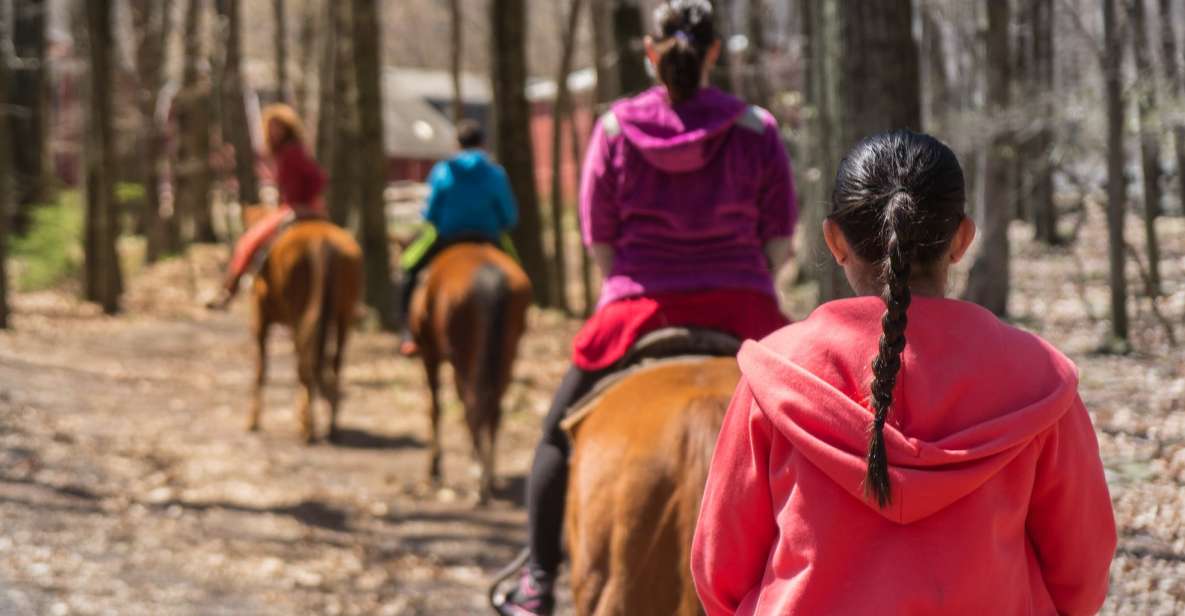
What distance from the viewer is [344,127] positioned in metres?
19.9

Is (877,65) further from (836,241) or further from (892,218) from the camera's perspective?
(892,218)

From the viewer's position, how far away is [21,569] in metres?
7.77

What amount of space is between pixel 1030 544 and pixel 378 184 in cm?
1716

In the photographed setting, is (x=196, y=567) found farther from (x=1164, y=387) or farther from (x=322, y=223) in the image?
(x=1164, y=387)

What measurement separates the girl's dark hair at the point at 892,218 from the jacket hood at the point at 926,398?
0.06m

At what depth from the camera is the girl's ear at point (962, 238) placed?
2.66 meters

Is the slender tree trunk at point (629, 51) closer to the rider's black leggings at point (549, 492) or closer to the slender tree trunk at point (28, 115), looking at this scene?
the rider's black leggings at point (549, 492)

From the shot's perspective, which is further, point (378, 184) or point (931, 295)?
point (378, 184)

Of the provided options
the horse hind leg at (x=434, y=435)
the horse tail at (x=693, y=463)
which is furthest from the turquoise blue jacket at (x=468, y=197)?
the horse tail at (x=693, y=463)

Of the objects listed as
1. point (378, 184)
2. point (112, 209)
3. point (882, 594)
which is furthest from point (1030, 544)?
point (112, 209)

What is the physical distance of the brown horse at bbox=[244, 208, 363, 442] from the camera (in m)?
12.5

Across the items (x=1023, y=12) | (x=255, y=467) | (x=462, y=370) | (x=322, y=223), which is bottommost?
(x=255, y=467)

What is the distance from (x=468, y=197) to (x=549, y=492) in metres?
5.39

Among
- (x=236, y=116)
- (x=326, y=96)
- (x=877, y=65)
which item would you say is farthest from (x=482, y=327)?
(x=236, y=116)
